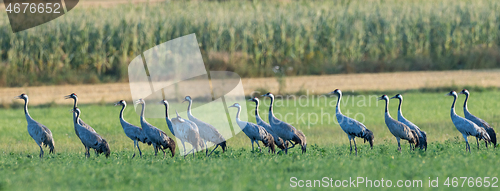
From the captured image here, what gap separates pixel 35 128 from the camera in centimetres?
1366

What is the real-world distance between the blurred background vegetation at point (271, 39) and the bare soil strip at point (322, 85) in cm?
100

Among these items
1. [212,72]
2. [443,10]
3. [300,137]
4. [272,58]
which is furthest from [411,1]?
[300,137]

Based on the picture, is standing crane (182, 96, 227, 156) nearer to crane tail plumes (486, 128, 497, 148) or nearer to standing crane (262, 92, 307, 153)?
standing crane (262, 92, 307, 153)

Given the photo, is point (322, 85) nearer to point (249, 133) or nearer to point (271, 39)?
point (271, 39)

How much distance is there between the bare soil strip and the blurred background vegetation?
1.00 meters

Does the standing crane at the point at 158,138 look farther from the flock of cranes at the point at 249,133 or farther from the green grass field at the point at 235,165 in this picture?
the green grass field at the point at 235,165

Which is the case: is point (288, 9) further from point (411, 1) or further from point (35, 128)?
point (35, 128)

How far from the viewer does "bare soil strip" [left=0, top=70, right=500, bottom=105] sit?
26297 mm

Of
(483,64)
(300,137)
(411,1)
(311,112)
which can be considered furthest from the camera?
(411,1)

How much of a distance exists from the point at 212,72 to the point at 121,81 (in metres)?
4.58

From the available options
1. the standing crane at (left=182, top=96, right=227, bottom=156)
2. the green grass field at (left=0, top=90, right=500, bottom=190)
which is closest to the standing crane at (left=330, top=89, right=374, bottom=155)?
the green grass field at (left=0, top=90, right=500, bottom=190)

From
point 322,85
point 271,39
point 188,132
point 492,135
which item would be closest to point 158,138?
point 188,132

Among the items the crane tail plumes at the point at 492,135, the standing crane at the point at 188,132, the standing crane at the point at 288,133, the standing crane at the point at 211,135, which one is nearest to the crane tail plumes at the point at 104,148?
the standing crane at the point at 188,132

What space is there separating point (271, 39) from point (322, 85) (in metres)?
4.97
